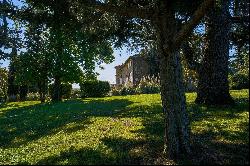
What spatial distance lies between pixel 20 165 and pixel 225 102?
378 inches

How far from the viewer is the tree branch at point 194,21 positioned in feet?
24.3

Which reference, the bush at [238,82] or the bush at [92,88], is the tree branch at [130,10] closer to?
the bush at [238,82]

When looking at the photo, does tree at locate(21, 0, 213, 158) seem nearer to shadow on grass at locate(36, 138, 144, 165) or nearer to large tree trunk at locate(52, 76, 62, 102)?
shadow on grass at locate(36, 138, 144, 165)

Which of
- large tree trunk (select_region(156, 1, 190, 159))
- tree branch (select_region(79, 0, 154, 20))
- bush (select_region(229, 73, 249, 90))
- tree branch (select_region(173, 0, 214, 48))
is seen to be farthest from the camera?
bush (select_region(229, 73, 249, 90))

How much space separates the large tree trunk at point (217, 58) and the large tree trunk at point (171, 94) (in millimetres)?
7378

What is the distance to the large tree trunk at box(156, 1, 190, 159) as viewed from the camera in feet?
26.5

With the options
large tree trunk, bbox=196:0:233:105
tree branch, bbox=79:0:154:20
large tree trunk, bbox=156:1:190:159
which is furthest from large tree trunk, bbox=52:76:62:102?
large tree trunk, bbox=156:1:190:159

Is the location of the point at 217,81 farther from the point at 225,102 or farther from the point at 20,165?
the point at 20,165

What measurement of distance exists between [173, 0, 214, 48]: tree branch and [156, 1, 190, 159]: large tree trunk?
10.5 inches

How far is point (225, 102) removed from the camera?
15.7 meters

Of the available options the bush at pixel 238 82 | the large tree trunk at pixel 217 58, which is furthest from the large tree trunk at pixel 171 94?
the bush at pixel 238 82

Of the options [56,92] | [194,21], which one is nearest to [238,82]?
[56,92]

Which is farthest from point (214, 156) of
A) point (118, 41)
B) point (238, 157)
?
point (118, 41)

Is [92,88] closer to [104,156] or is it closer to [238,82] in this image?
[238,82]
